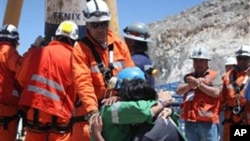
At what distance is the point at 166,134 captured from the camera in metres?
3.84

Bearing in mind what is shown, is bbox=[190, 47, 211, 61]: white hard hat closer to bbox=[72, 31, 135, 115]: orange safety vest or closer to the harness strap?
bbox=[72, 31, 135, 115]: orange safety vest

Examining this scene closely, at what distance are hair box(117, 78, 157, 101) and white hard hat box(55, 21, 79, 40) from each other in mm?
1932

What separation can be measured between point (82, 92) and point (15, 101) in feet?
6.80

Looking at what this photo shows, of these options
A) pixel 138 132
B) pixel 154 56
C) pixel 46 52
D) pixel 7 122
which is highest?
pixel 46 52

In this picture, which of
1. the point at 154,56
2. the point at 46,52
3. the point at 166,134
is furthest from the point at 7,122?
the point at 154,56

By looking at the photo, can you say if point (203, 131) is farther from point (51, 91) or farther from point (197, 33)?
point (197, 33)

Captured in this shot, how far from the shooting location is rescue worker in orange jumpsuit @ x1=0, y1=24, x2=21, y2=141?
6.52 metres

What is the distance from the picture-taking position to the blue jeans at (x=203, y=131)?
26.5 feet

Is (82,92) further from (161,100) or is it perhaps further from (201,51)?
(201,51)

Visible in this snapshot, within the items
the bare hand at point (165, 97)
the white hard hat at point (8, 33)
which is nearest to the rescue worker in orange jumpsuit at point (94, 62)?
the bare hand at point (165, 97)

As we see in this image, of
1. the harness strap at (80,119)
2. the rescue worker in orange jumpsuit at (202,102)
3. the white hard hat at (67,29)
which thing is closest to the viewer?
the harness strap at (80,119)

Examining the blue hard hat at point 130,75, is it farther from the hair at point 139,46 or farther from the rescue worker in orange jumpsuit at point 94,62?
the hair at point 139,46

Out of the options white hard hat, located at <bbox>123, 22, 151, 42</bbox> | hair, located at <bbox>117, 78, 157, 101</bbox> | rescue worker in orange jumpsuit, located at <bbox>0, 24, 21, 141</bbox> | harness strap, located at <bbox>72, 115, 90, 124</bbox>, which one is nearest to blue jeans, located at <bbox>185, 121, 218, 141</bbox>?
white hard hat, located at <bbox>123, 22, 151, 42</bbox>

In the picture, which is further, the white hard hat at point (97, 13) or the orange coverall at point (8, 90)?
the orange coverall at point (8, 90)
